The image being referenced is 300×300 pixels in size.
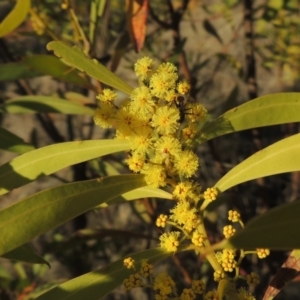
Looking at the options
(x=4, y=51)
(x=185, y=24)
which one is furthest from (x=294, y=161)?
(x=185, y=24)

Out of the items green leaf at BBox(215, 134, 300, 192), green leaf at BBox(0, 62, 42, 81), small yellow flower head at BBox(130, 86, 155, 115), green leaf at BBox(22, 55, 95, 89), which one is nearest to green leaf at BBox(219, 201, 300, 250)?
green leaf at BBox(215, 134, 300, 192)

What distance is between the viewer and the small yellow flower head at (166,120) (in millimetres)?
868

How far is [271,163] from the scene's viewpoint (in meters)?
0.92

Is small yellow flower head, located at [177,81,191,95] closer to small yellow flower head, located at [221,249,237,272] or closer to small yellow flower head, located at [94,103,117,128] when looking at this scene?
small yellow flower head, located at [94,103,117,128]

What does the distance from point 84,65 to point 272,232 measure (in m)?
0.46

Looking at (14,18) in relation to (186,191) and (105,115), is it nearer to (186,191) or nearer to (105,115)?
(105,115)

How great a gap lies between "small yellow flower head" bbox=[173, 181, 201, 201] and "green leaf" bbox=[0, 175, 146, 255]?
0.30 feet

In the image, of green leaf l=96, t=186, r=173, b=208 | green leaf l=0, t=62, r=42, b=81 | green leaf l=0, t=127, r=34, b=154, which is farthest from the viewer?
green leaf l=0, t=62, r=42, b=81

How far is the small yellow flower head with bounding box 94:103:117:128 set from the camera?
36.4 inches

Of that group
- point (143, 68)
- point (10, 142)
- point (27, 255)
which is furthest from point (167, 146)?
point (10, 142)

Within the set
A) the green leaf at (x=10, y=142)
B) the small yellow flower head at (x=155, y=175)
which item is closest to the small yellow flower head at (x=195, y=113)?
the small yellow flower head at (x=155, y=175)

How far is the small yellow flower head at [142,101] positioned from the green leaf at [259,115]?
0.45 ft

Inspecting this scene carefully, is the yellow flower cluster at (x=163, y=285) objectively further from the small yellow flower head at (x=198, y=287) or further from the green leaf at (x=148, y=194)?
the green leaf at (x=148, y=194)

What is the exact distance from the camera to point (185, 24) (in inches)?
171
